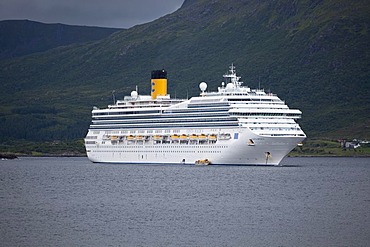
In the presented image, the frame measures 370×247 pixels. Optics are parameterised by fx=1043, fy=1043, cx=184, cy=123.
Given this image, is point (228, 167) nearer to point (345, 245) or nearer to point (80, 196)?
point (80, 196)

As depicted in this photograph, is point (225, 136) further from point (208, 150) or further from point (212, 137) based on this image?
point (208, 150)

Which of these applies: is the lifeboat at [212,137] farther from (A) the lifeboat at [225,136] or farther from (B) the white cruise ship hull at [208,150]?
(A) the lifeboat at [225,136]

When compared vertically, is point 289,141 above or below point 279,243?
above

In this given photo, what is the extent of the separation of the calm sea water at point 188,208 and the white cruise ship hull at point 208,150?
2.83m

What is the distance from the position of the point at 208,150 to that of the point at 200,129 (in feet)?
8.00

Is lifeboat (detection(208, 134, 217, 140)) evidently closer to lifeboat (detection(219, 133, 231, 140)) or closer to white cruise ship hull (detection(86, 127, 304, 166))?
white cruise ship hull (detection(86, 127, 304, 166))

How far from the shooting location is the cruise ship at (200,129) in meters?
99.2

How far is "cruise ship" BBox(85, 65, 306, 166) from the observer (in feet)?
325

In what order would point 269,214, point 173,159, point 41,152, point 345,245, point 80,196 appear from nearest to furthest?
point 345,245 → point 269,214 → point 80,196 → point 173,159 → point 41,152

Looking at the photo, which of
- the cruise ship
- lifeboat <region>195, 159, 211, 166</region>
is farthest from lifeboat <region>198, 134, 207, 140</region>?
lifeboat <region>195, 159, 211, 166</region>

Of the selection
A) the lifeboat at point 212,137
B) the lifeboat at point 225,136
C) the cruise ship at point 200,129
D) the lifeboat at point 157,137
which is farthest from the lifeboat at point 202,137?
the lifeboat at point 157,137

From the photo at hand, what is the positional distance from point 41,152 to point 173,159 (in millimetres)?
67266

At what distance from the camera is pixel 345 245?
158ft

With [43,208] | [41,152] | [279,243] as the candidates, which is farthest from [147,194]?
[41,152]
